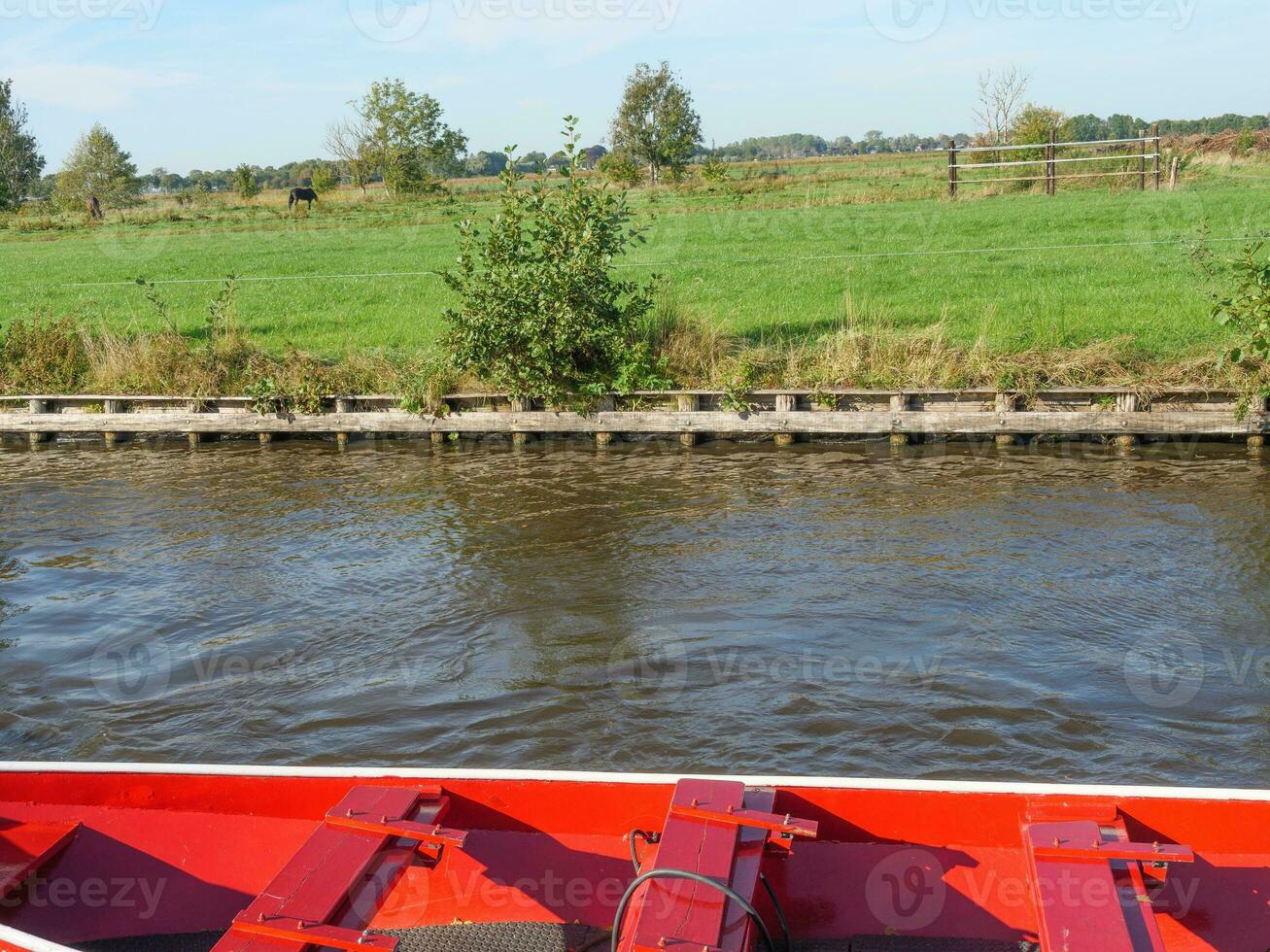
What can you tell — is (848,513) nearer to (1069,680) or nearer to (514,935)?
(1069,680)

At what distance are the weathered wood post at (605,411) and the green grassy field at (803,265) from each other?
2256 mm

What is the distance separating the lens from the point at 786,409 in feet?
49.2

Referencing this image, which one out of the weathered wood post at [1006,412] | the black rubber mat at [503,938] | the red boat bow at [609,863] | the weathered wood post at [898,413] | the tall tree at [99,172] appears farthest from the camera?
the tall tree at [99,172]

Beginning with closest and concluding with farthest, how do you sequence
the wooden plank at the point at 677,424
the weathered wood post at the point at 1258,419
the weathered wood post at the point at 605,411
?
the weathered wood post at the point at 1258,419 < the wooden plank at the point at 677,424 < the weathered wood post at the point at 605,411

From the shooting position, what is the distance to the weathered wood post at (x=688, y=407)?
1526 cm

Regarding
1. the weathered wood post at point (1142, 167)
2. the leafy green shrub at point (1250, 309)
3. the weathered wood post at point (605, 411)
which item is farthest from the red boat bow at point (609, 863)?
the weathered wood post at point (1142, 167)

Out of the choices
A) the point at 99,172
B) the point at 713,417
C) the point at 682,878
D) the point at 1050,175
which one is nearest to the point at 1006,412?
the point at 713,417

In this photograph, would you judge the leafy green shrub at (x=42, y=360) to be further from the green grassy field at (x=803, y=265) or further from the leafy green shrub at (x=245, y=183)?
the leafy green shrub at (x=245, y=183)

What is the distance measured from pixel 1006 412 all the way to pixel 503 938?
11.0 m

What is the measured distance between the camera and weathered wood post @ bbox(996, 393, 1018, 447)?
14.3m

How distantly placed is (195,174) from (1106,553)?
151362 mm

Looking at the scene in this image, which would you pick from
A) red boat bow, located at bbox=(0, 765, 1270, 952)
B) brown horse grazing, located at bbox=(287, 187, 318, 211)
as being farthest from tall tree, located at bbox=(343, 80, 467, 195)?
red boat bow, located at bbox=(0, 765, 1270, 952)

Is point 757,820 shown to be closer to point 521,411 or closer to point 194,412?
point 521,411

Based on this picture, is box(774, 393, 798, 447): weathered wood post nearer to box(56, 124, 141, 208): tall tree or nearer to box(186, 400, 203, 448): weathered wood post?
box(186, 400, 203, 448): weathered wood post
